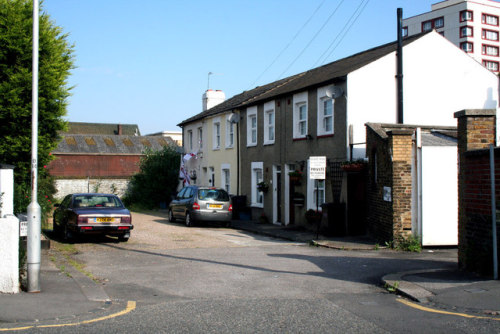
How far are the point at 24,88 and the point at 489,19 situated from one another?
7670 centimetres

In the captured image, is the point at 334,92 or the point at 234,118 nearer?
the point at 334,92

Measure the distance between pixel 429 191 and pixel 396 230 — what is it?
1.37 metres

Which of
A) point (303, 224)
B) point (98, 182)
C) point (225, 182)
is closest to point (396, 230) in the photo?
point (303, 224)

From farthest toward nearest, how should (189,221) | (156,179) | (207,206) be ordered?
(156,179) → (189,221) → (207,206)

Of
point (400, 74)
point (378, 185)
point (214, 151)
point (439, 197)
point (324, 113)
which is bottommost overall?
point (439, 197)

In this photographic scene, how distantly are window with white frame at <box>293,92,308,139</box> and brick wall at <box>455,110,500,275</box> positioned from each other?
36.8ft

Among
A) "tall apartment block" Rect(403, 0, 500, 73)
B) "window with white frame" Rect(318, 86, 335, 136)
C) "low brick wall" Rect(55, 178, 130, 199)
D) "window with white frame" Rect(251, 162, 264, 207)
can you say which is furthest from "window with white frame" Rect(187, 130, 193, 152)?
"tall apartment block" Rect(403, 0, 500, 73)

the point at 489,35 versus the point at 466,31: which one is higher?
the point at 489,35

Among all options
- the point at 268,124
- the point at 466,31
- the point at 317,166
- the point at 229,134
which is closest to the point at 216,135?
the point at 229,134

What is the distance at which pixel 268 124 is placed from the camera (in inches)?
955

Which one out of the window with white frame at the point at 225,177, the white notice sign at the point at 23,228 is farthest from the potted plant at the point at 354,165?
the window with white frame at the point at 225,177

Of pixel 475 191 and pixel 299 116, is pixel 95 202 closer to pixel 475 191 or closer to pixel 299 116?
pixel 299 116

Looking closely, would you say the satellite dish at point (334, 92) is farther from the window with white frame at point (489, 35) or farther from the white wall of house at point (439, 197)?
the window with white frame at point (489, 35)

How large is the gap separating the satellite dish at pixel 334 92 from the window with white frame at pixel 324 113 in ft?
2.83
